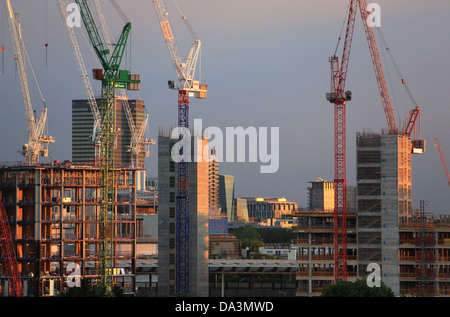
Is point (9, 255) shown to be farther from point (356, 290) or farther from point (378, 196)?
point (356, 290)

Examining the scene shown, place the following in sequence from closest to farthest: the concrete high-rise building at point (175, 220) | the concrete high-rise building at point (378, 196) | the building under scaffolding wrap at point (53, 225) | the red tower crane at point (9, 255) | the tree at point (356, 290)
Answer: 1. the tree at point (356, 290)
2. the concrete high-rise building at point (378, 196)
3. the concrete high-rise building at point (175, 220)
4. the red tower crane at point (9, 255)
5. the building under scaffolding wrap at point (53, 225)

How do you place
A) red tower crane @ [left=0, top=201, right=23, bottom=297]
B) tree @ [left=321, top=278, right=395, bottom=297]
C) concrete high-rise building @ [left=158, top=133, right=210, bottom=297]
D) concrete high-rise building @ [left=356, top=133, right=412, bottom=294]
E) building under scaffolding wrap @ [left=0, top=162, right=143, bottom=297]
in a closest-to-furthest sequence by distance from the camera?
tree @ [left=321, top=278, right=395, bottom=297] < concrete high-rise building @ [left=356, top=133, right=412, bottom=294] < concrete high-rise building @ [left=158, top=133, right=210, bottom=297] < red tower crane @ [left=0, top=201, right=23, bottom=297] < building under scaffolding wrap @ [left=0, top=162, right=143, bottom=297]

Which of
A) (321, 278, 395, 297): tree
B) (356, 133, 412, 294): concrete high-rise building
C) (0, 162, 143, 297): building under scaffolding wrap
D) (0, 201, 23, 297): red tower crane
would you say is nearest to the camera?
(321, 278, 395, 297): tree

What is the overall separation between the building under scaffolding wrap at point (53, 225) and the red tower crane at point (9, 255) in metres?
1.66

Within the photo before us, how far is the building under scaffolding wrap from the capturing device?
175750 millimetres

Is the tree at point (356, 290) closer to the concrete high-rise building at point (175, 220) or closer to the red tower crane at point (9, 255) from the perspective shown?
the concrete high-rise building at point (175, 220)

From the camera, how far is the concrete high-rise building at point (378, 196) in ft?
522

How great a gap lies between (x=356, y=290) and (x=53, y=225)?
66521 millimetres

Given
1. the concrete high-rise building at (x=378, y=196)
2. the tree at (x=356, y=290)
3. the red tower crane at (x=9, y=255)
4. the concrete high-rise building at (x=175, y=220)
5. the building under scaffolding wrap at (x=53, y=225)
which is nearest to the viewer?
the tree at (x=356, y=290)

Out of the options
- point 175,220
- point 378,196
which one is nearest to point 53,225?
point 175,220

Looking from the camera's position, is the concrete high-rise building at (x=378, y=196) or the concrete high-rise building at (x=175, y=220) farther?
the concrete high-rise building at (x=175, y=220)

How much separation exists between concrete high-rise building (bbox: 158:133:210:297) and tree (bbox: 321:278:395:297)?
104 feet

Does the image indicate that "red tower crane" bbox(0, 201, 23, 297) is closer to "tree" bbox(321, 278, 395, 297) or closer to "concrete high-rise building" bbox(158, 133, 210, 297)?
"concrete high-rise building" bbox(158, 133, 210, 297)
